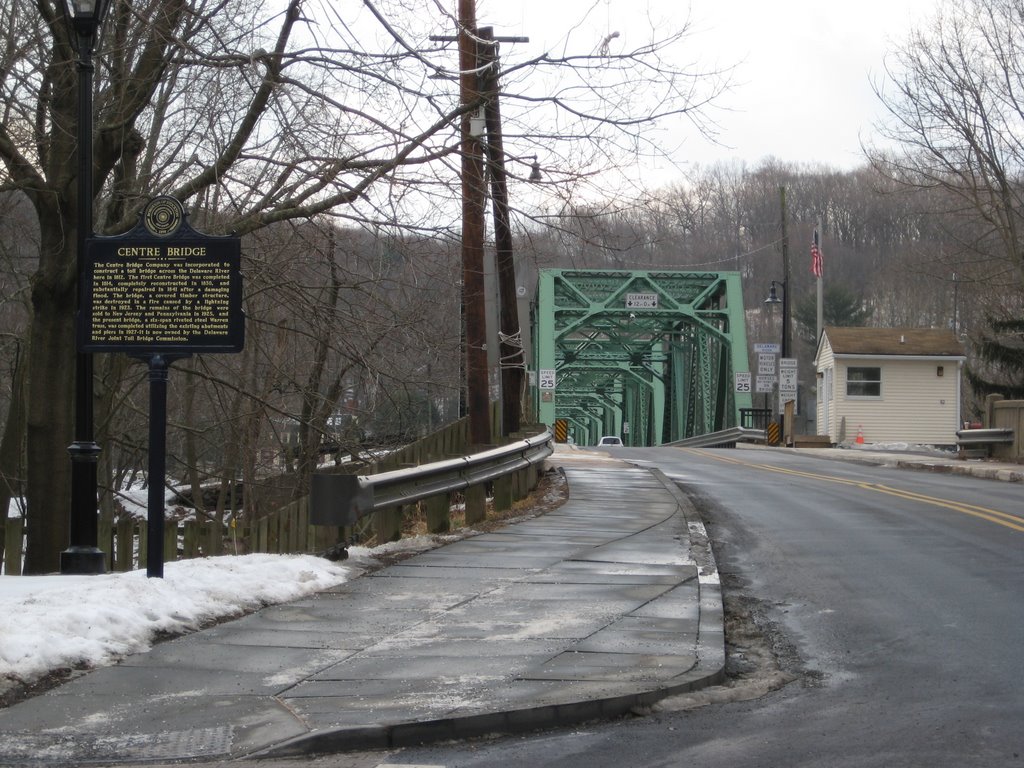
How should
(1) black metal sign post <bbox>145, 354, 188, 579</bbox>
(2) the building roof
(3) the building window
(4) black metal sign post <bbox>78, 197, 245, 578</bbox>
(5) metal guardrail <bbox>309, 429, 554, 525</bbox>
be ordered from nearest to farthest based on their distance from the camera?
(1) black metal sign post <bbox>145, 354, 188, 579</bbox> → (4) black metal sign post <bbox>78, 197, 245, 578</bbox> → (5) metal guardrail <bbox>309, 429, 554, 525</bbox> → (2) the building roof → (3) the building window

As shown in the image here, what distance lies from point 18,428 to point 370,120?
7.61m

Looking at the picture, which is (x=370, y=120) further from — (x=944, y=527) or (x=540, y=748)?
(x=944, y=527)

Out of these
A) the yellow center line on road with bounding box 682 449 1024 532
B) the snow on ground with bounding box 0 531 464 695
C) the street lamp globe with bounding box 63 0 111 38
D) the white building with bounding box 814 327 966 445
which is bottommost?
the yellow center line on road with bounding box 682 449 1024 532

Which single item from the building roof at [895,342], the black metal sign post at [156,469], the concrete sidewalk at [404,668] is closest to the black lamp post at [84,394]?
the black metal sign post at [156,469]

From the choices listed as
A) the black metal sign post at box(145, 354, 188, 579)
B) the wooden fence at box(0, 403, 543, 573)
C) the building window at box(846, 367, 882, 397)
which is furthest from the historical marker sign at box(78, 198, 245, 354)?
the building window at box(846, 367, 882, 397)

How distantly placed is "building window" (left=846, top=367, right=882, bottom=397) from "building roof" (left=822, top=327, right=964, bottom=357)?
2.91 ft

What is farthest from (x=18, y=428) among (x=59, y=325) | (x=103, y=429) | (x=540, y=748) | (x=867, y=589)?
(x=540, y=748)

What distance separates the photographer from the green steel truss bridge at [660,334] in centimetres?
5222

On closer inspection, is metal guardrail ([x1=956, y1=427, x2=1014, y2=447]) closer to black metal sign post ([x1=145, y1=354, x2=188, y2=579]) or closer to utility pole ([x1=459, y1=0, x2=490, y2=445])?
utility pole ([x1=459, y1=0, x2=490, y2=445])

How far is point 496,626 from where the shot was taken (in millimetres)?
7566

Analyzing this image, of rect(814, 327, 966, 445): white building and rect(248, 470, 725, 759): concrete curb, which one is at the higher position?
rect(814, 327, 966, 445): white building

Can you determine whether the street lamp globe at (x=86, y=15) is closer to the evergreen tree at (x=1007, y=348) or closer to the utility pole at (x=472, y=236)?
the utility pole at (x=472, y=236)

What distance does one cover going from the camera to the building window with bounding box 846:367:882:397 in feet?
149

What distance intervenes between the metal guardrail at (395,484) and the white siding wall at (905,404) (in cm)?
3318
